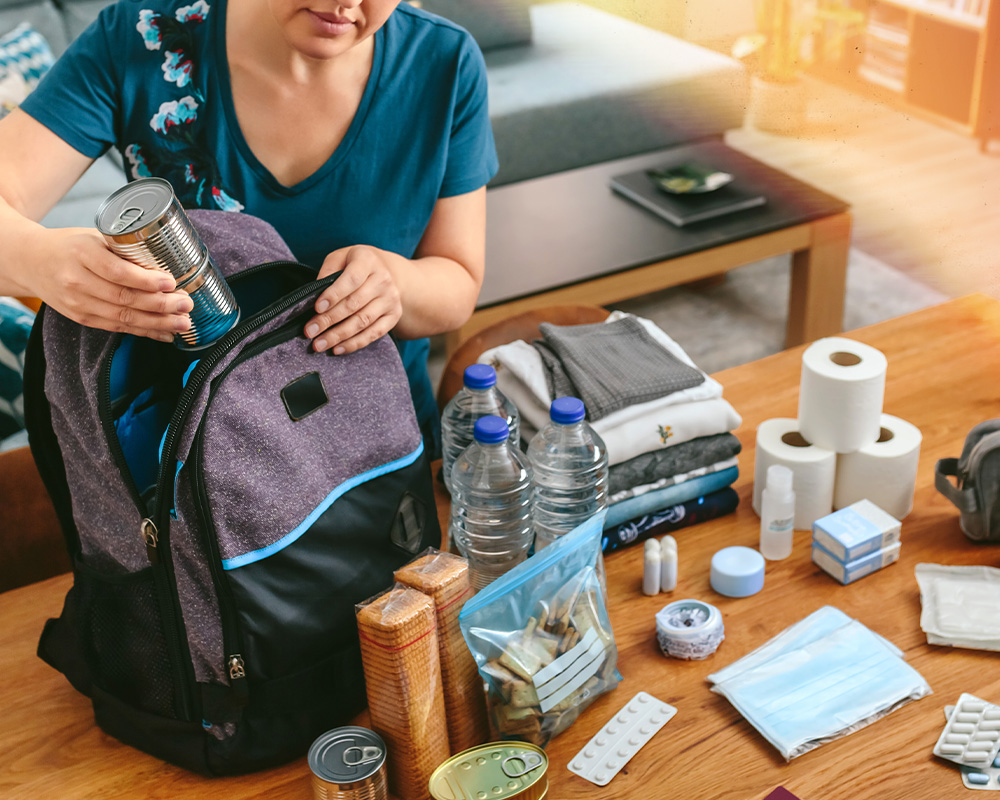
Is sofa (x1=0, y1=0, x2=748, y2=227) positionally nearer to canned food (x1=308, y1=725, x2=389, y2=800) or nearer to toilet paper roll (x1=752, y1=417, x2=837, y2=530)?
toilet paper roll (x1=752, y1=417, x2=837, y2=530)

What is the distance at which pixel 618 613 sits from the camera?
96cm

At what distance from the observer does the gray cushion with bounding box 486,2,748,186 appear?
10.4 ft

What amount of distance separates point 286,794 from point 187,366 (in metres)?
0.36

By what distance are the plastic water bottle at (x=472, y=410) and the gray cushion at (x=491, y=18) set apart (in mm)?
2566

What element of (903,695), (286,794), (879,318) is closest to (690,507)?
(903,695)

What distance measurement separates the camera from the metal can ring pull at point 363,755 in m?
0.75

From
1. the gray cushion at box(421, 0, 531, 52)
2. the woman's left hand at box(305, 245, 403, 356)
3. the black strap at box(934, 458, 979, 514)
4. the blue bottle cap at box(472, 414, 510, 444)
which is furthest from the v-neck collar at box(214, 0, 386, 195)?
the gray cushion at box(421, 0, 531, 52)

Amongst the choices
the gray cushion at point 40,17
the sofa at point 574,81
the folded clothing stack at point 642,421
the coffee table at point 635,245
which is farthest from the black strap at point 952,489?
the gray cushion at point 40,17

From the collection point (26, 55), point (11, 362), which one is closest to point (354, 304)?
point (11, 362)

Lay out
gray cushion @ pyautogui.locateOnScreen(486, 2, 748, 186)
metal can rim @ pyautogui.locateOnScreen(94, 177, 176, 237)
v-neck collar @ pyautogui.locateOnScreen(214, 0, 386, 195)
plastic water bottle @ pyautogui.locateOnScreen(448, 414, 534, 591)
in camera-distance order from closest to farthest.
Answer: metal can rim @ pyautogui.locateOnScreen(94, 177, 176, 237), plastic water bottle @ pyautogui.locateOnScreen(448, 414, 534, 591), v-neck collar @ pyautogui.locateOnScreen(214, 0, 386, 195), gray cushion @ pyautogui.locateOnScreen(486, 2, 748, 186)

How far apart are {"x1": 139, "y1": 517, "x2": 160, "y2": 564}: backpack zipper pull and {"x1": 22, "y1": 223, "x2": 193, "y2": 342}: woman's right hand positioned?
0.14 m

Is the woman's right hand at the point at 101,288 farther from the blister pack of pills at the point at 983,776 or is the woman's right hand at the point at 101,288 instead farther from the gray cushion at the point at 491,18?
the gray cushion at the point at 491,18

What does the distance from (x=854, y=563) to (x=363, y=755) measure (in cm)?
51

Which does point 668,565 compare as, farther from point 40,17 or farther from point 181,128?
point 40,17
